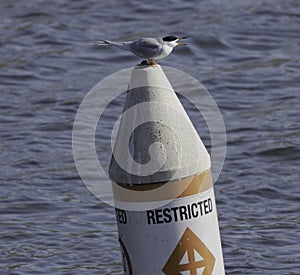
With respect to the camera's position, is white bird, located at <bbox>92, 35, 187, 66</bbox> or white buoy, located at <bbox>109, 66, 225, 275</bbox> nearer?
white buoy, located at <bbox>109, 66, 225, 275</bbox>

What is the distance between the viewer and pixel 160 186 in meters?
4.75

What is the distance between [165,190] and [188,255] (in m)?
0.35

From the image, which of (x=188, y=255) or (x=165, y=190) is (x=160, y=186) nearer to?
(x=165, y=190)

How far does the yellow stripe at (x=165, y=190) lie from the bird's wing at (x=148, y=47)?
27.9 inches

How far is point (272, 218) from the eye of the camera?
8125mm

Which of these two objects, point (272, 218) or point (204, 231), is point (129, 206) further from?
point (272, 218)

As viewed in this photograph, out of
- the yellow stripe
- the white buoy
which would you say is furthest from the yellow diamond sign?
the yellow stripe

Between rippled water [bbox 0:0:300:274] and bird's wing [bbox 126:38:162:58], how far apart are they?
2444mm

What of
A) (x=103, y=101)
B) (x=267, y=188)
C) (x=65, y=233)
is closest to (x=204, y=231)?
(x=65, y=233)

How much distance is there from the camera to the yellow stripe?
4746 mm

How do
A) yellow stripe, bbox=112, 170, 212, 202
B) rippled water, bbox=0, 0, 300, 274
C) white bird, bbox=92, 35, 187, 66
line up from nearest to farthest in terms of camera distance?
yellow stripe, bbox=112, 170, 212, 202 < white bird, bbox=92, 35, 187, 66 < rippled water, bbox=0, 0, 300, 274

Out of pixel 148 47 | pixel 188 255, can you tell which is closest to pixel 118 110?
pixel 148 47

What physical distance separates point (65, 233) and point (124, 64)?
17.1ft

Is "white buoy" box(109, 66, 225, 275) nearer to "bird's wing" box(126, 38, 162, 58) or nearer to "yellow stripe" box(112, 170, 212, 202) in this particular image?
"yellow stripe" box(112, 170, 212, 202)
